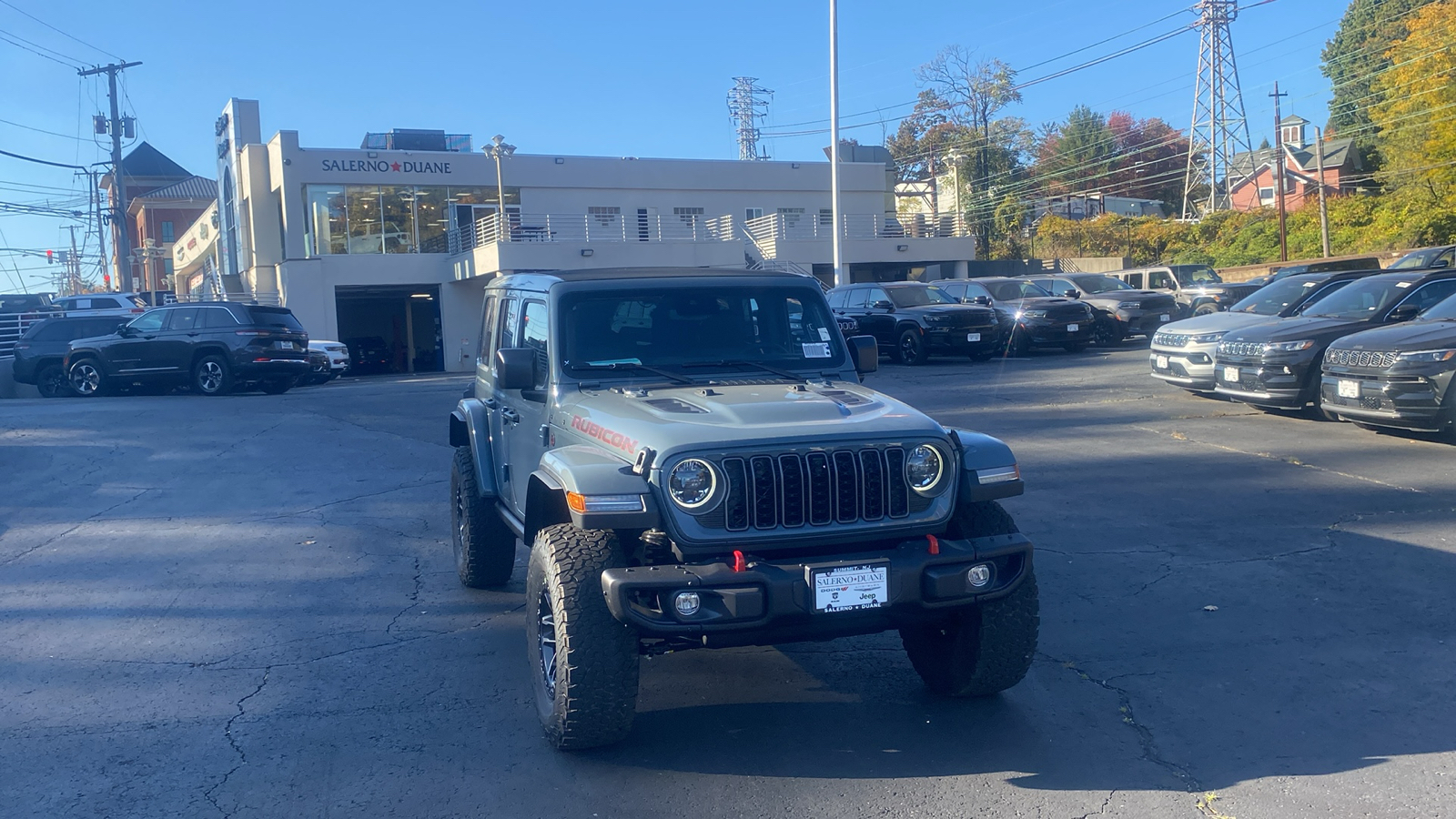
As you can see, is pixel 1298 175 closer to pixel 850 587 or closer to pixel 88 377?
pixel 88 377

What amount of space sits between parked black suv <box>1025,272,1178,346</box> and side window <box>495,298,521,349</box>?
20.4 m

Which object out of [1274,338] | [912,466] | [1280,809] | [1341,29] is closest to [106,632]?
[912,466]

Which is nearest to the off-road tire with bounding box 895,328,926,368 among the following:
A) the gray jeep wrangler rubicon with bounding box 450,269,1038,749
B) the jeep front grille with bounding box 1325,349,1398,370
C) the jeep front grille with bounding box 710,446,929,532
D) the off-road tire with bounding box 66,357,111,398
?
the jeep front grille with bounding box 1325,349,1398,370

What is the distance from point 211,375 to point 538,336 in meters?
16.0

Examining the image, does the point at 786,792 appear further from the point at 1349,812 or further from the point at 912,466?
the point at 1349,812

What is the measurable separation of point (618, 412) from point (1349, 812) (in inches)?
125

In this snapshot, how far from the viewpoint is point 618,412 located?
5070 mm

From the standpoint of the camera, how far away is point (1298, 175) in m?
55.6

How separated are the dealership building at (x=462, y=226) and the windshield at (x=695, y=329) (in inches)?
1102

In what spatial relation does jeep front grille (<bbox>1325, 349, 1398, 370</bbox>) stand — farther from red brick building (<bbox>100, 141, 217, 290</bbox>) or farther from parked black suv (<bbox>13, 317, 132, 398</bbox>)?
red brick building (<bbox>100, 141, 217, 290</bbox>)

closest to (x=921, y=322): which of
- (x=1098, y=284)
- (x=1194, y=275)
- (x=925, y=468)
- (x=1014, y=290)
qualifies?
(x=1014, y=290)

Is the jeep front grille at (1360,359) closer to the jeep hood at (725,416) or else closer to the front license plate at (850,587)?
the jeep hood at (725,416)

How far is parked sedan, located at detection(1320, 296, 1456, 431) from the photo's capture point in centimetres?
1047

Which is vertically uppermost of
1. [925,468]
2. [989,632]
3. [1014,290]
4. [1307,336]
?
[1014,290]
